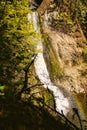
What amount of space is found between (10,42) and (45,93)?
2.20 meters

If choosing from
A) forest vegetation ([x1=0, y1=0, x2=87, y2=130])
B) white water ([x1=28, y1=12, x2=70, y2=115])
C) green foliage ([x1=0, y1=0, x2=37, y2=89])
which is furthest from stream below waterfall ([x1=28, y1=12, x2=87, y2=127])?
green foliage ([x1=0, y1=0, x2=37, y2=89])

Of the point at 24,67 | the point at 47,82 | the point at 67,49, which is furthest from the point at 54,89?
the point at 67,49

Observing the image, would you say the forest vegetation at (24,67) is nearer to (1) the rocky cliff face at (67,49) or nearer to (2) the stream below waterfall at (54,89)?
(1) the rocky cliff face at (67,49)

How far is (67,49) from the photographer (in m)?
20.0

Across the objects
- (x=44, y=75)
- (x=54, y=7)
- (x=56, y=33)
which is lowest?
(x=44, y=75)

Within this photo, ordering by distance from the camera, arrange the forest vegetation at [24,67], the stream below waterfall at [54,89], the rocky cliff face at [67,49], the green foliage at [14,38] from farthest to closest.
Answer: the rocky cliff face at [67,49] → the stream below waterfall at [54,89] → the green foliage at [14,38] → the forest vegetation at [24,67]

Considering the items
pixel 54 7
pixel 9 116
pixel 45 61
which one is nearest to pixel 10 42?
pixel 45 61

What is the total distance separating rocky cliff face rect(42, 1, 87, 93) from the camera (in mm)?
18241

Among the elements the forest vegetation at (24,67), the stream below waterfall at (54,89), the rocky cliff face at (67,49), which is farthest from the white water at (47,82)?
the rocky cliff face at (67,49)

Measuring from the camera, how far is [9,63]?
1070cm

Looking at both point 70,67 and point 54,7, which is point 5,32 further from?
point 54,7

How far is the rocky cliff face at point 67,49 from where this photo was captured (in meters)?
18.2

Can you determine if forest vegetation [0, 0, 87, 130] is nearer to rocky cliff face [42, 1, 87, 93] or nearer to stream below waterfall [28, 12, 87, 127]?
rocky cliff face [42, 1, 87, 93]

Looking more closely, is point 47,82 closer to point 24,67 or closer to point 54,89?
point 54,89
